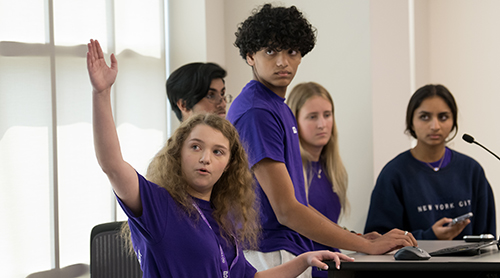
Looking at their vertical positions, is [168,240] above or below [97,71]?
below

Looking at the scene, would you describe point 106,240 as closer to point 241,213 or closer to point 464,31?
point 241,213

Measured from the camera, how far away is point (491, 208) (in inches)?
104

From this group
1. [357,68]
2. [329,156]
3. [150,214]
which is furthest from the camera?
[357,68]

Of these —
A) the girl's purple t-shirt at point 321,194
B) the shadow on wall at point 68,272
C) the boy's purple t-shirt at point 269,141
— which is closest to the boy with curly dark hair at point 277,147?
the boy's purple t-shirt at point 269,141

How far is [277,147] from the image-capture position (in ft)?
5.55

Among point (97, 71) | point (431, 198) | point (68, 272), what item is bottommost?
point (68, 272)

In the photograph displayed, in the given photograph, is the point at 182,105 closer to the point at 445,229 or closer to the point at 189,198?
the point at 189,198

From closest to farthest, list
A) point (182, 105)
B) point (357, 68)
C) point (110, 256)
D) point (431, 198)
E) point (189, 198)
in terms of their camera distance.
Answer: point (189, 198)
point (110, 256)
point (182, 105)
point (431, 198)
point (357, 68)

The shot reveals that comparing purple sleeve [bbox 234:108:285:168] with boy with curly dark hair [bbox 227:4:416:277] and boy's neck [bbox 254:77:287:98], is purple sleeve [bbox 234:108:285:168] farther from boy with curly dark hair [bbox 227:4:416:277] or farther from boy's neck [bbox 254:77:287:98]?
boy's neck [bbox 254:77:287:98]

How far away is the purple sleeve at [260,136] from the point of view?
1669 millimetres

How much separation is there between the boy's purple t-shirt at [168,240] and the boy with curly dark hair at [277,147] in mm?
339

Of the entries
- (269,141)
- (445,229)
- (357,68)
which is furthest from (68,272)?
(357,68)

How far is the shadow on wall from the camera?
2146mm

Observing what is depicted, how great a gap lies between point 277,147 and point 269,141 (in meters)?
0.03
